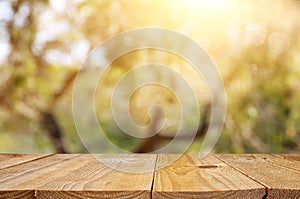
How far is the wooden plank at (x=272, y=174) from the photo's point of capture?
454 millimetres

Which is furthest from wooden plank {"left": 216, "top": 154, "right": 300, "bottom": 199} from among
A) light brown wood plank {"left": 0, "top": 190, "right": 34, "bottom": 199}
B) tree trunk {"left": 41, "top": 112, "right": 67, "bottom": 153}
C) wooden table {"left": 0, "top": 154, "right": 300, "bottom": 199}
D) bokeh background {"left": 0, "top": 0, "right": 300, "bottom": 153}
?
tree trunk {"left": 41, "top": 112, "right": 67, "bottom": 153}

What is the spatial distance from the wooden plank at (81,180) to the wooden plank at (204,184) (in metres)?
0.02

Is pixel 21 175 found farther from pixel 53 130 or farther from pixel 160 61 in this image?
pixel 53 130

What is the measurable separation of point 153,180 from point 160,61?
2.00m

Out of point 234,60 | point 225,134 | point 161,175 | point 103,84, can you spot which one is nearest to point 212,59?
point 234,60

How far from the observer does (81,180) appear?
51 cm

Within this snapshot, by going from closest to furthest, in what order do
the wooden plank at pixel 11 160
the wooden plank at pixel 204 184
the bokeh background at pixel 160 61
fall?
the wooden plank at pixel 204 184, the wooden plank at pixel 11 160, the bokeh background at pixel 160 61

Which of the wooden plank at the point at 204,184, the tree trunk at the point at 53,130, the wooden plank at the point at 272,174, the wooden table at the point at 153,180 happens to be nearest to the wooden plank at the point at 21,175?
the wooden table at the point at 153,180

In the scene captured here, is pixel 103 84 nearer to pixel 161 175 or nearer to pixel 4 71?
pixel 4 71

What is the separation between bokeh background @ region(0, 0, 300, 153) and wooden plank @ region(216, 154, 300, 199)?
1673 mm

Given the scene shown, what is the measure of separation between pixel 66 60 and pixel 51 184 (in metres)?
2.08

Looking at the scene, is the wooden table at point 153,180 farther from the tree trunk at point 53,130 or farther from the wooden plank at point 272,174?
the tree trunk at point 53,130

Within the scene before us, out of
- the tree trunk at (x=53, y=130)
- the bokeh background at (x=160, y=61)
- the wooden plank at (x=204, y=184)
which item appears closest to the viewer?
the wooden plank at (x=204, y=184)

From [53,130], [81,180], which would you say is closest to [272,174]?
[81,180]
